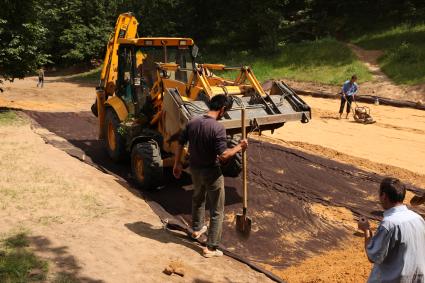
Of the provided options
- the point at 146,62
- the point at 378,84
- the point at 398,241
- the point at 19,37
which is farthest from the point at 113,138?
the point at 378,84

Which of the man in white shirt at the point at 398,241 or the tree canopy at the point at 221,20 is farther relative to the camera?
the tree canopy at the point at 221,20

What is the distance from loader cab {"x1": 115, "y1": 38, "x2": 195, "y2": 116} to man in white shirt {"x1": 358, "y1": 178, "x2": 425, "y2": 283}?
6.50m

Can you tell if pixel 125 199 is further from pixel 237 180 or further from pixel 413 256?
pixel 413 256

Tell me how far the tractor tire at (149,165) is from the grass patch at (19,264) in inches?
114

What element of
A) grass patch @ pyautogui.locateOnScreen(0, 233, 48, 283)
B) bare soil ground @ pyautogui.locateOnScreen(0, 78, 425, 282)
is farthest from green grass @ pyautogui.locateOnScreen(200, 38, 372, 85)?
grass patch @ pyautogui.locateOnScreen(0, 233, 48, 283)

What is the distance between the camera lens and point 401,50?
24922 mm

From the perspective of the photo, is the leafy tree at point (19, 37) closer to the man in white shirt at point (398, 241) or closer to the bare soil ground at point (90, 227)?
Answer: the bare soil ground at point (90, 227)

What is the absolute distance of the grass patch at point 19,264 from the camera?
5.06m

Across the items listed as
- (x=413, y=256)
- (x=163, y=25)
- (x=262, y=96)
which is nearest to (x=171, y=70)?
(x=262, y=96)

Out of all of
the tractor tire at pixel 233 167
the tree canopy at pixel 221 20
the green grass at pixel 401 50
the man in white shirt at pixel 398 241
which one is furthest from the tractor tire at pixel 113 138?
the tree canopy at pixel 221 20

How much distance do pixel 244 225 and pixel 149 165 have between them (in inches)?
107

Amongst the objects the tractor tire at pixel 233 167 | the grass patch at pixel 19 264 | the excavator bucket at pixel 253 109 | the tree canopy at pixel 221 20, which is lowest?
the grass patch at pixel 19 264

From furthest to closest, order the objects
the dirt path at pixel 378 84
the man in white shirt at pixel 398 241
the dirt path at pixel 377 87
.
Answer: the dirt path at pixel 378 84 → the dirt path at pixel 377 87 → the man in white shirt at pixel 398 241

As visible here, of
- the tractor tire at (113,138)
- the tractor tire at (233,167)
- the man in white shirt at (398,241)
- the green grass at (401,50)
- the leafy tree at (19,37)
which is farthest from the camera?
the green grass at (401,50)
